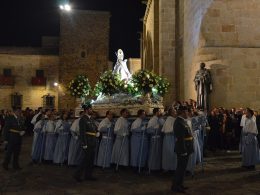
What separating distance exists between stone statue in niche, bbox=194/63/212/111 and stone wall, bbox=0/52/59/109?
26.4m

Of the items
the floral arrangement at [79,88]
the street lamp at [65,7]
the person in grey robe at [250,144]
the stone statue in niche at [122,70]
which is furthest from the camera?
the street lamp at [65,7]

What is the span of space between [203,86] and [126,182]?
7969mm

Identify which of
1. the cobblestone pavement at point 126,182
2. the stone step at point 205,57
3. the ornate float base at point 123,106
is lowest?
the cobblestone pavement at point 126,182

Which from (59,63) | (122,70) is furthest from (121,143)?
(59,63)

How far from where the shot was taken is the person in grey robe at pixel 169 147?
30.2ft

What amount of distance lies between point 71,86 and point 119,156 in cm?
856

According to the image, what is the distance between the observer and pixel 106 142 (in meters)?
10.3

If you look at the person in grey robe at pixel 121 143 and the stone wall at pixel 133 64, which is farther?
the stone wall at pixel 133 64

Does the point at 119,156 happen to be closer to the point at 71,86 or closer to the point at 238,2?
the point at 71,86

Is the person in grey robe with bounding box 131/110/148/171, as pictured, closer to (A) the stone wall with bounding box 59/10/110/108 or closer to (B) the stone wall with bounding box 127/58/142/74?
(B) the stone wall with bounding box 127/58/142/74

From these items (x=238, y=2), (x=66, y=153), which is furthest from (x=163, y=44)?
(x=66, y=153)

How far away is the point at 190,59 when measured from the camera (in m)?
17.9

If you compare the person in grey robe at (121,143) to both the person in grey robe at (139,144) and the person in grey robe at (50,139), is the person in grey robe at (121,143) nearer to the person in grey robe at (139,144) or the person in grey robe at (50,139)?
the person in grey robe at (139,144)

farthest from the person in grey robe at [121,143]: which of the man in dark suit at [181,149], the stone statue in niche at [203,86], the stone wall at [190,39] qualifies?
the stone wall at [190,39]
